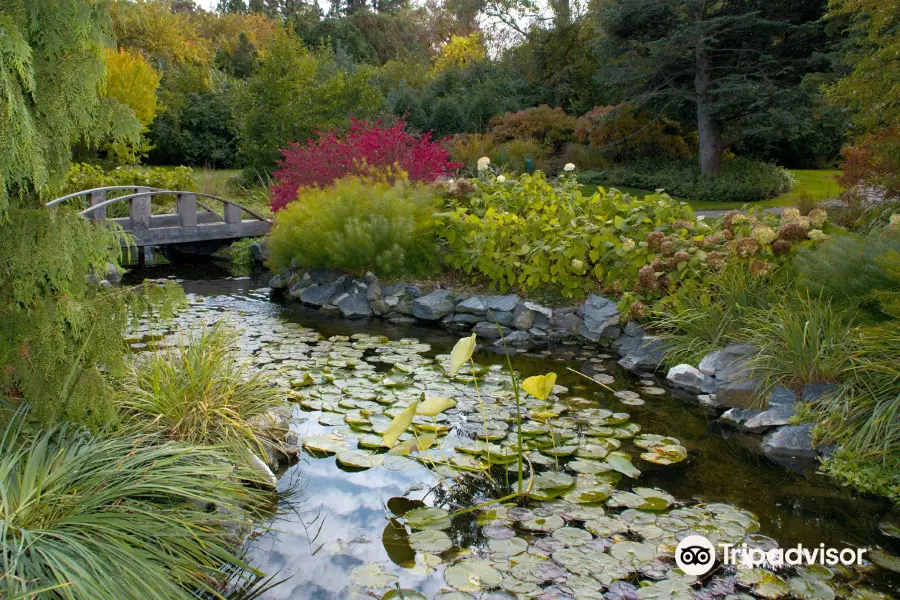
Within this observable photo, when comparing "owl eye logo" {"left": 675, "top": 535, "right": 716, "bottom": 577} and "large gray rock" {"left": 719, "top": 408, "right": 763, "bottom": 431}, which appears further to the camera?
"large gray rock" {"left": 719, "top": 408, "right": 763, "bottom": 431}

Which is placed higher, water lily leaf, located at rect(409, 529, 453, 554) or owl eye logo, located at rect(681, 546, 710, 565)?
water lily leaf, located at rect(409, 529, 453, 554)

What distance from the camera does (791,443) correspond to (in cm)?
447

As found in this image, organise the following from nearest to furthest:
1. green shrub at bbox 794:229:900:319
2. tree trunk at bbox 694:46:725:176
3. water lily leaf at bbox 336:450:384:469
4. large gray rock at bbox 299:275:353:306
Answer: water lily leaf at bbox 336:450:384:469 → green shrub at bbox 794:229:900:319 → large gray rock at bbox 299:275:353:306 → tree trunk at bbox 694:46:725:176

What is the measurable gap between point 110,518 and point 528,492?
6.35 ft

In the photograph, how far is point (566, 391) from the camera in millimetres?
5406

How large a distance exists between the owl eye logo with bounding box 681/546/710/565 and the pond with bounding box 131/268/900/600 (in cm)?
7

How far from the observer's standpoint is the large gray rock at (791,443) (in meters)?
4.42

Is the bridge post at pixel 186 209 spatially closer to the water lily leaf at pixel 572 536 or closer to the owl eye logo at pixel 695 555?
the water lily leaf at pixel 572 536

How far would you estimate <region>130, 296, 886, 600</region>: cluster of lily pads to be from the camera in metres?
2.97

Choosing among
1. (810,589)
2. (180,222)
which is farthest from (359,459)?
(180,222)

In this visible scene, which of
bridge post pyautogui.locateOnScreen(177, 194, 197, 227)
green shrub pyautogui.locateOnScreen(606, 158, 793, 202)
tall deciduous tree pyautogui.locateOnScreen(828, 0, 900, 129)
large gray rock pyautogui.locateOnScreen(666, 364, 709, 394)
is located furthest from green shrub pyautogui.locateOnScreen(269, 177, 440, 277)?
green shrub pyautogui.locateOnScreen(606, 158, 793, 202)

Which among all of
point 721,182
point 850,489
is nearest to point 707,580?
point 850,489

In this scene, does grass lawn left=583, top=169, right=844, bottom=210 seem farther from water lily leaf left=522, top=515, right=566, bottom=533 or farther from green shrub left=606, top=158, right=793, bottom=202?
water lily leaf left=522, top=515, right=566, bottom=533

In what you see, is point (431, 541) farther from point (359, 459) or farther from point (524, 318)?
point (524, 318)
